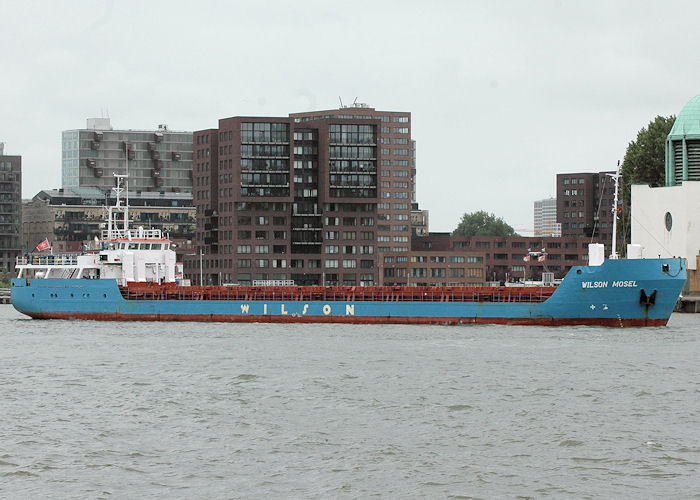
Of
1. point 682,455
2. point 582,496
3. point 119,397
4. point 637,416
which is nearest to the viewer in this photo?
point 582,496

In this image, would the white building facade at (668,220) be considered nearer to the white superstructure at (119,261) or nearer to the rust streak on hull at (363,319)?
the rust streak on hull at (363,319)

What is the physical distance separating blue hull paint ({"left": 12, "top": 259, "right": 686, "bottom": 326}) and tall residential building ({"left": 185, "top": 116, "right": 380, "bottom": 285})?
71651 mm

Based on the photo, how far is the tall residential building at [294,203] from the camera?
15200cm

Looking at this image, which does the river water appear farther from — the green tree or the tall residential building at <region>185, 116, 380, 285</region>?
the tall residential building at <region>185, 116, 380, 285</region>

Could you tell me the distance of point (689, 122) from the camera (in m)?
103

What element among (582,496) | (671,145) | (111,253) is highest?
(671,145)

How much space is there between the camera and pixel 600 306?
67.5 m

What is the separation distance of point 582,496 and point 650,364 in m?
24.9

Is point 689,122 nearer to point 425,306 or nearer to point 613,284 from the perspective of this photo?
point 613,284

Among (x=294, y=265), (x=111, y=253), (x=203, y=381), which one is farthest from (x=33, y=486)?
(x=294, y=265)

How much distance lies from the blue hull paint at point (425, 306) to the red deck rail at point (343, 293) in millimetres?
738

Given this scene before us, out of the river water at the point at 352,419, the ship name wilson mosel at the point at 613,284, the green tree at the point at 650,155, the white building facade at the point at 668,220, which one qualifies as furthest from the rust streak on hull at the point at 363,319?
the green tree at the point at 650,155

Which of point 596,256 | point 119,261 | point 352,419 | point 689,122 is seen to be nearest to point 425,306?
point 596,256

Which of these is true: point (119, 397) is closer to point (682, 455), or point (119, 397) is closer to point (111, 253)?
point (682, 455)
